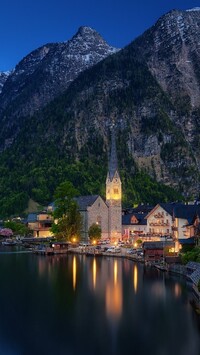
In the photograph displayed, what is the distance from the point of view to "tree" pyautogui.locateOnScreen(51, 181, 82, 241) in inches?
5133

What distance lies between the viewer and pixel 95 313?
181ft

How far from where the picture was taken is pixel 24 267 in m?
91.9

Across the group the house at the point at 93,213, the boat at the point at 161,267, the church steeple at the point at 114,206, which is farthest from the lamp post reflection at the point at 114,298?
the church steeple at the point at 114,206

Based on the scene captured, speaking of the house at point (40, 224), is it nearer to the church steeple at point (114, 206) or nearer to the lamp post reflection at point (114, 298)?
the church steeple at point (114, 206)

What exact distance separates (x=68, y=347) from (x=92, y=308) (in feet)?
48.8

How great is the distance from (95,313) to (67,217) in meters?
75.8

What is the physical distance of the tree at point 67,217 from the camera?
130375 millimetres

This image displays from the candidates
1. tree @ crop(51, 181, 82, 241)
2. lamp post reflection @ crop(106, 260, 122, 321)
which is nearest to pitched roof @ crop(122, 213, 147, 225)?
tree @ crop(51, 181, 82, 241)

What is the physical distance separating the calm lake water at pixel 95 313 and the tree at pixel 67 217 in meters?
42.4

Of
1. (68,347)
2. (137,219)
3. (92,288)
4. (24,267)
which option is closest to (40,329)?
(68,347)

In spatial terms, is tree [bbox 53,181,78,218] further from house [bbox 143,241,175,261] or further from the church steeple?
house [bbox 143,241,175,261]

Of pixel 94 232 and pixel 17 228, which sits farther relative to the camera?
pixel 17 228

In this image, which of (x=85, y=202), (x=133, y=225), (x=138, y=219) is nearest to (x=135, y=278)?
(x=133, y=225)

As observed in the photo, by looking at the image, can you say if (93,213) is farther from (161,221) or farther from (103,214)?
(161,221)
